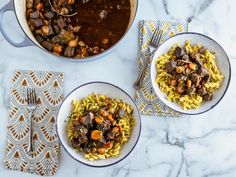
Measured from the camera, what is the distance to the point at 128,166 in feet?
5.35

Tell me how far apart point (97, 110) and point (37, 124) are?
21 cm

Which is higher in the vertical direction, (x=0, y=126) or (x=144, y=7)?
(x=144, y=7)

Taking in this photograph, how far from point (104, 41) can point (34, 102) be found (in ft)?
0.99

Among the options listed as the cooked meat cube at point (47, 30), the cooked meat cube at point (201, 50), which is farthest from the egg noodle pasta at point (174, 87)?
the cooked meat cube at point (47, 30)

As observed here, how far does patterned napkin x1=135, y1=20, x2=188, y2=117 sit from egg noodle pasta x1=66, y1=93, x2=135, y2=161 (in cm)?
8

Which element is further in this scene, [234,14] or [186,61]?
[234,14]

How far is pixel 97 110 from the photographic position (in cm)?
157

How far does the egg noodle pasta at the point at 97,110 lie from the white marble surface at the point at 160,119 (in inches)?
3.2

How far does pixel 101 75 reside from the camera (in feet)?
5.43

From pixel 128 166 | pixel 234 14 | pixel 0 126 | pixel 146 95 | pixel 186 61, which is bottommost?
pixel 128 166

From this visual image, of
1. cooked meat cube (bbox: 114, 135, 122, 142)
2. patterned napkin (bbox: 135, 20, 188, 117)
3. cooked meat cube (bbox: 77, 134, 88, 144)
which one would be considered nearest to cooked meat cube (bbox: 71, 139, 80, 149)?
cooked meat cube (bbox: 77, 134, 88, 144)

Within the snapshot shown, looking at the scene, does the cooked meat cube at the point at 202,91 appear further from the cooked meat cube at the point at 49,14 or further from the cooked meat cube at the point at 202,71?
the cooked meat cube at the point at 49,14

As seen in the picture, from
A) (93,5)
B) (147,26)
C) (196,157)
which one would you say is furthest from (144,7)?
(196,157)

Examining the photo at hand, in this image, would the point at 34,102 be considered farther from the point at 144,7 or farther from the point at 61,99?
the point at 144,7
